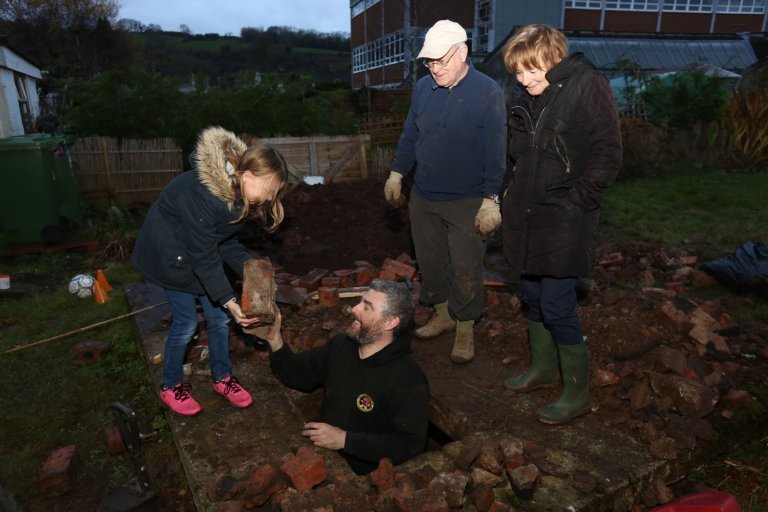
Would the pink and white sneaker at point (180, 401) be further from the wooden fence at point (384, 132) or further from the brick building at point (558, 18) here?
the brick building at point (558, 18)

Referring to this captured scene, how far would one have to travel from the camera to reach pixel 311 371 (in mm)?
3008

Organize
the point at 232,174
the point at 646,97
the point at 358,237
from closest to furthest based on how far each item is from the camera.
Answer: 1. the point at 232,174
2. the point at 358,237
3. the point at 646,97

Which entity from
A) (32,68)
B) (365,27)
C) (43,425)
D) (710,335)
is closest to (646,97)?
(710,335)

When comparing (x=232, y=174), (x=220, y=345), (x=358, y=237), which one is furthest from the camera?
(x=358, y=237)

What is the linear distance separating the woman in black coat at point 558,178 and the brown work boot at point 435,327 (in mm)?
991

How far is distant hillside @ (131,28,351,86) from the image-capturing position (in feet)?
178

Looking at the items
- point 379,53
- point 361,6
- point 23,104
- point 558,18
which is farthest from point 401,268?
point 361,6

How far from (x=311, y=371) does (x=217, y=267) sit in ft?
2.49

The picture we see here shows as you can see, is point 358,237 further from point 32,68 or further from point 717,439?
point 32,68

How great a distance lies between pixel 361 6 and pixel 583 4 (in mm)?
14999

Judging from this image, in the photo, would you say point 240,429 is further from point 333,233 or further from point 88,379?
point 333,233

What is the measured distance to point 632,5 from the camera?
2922cm

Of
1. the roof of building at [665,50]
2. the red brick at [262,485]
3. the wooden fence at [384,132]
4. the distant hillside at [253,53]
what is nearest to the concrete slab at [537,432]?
the red brick at [262,485]

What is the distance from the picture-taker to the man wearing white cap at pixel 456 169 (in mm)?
3260
